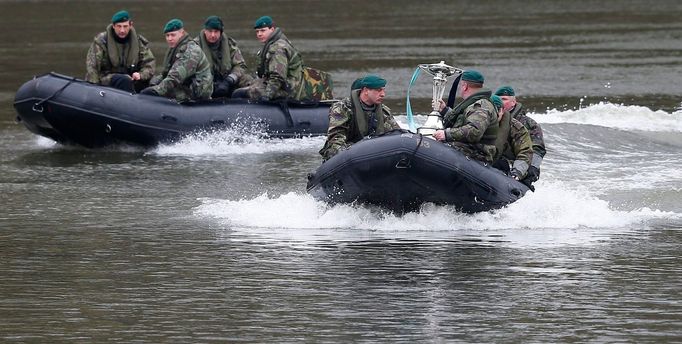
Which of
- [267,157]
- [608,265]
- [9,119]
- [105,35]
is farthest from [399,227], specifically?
[9,119]

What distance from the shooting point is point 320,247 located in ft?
38.9

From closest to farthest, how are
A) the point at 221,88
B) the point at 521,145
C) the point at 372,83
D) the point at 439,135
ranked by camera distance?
the point at 439,135 → the point at 372,83 → the point at 521,145 → the point at 221,88

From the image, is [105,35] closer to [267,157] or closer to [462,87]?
[267,157]

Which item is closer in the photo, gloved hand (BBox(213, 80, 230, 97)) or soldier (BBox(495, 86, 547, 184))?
soldier (BBox(495, 86, 547, 184))

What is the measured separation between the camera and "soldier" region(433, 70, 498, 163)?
13.0 m

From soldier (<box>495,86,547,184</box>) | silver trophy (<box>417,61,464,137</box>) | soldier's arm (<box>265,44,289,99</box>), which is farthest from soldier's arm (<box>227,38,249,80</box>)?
silver trophy (<box>417,61,464,137</box>)

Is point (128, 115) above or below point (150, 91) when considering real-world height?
below

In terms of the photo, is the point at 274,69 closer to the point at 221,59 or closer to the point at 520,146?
the point at 221,59

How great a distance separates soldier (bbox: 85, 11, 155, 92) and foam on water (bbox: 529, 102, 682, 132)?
5.71m

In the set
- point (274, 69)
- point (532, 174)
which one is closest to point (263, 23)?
point (274, 69)

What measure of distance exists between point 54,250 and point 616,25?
27.9 metres

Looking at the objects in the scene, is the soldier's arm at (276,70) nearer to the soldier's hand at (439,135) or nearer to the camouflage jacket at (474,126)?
the camouflage jacket at (474,126)

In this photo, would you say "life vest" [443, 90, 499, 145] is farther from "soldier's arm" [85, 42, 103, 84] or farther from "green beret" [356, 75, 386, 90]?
"soldier's arm" [85, 42, 103, 84]

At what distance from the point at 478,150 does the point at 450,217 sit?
71cm
